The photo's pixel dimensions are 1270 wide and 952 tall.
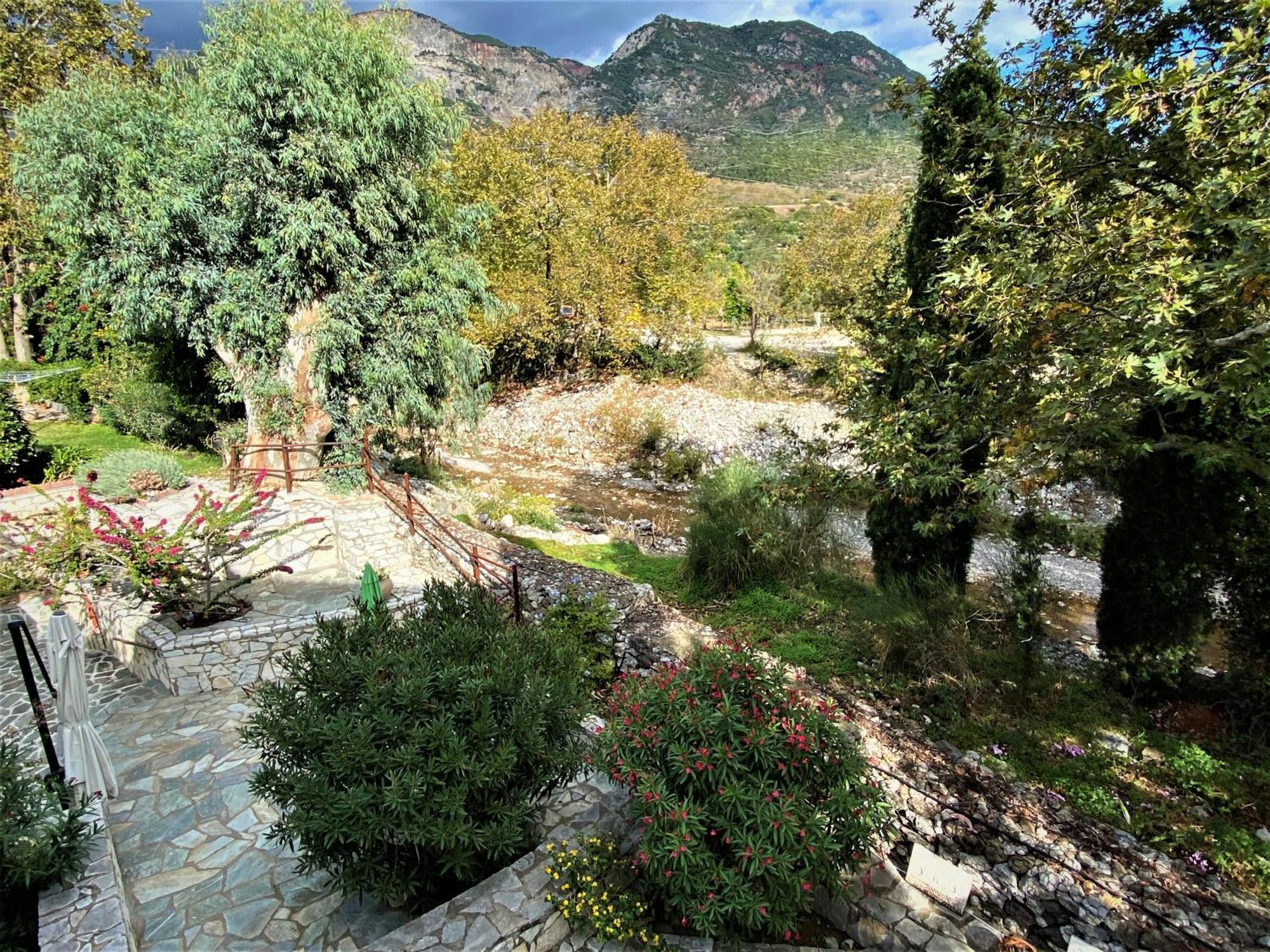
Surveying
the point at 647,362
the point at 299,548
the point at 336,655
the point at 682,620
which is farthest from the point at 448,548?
the point at 647,362

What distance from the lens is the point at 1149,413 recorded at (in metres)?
6.00

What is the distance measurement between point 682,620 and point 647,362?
15.8m

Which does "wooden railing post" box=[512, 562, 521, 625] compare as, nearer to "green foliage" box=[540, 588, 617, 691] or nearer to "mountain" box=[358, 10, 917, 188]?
"green foliage" box=[540, 588, 617, 691]

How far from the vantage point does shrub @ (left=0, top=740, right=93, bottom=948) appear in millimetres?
3104

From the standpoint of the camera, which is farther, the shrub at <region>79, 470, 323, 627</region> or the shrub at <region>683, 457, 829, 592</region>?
the shrub at <region>683, 457, 829, 592</region>

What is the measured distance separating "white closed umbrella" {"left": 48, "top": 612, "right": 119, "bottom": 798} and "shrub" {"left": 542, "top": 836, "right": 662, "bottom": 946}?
2957mm

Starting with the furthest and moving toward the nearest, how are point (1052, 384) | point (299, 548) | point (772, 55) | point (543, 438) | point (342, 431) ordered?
1. point (772, 55)
2. point (543, 438)
3. point (342, 431)
4. point (299, 548)
5. point (1052, 384)

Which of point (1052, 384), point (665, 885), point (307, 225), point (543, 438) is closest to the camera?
point (665, 885)

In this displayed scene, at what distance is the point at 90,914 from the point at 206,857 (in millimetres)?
870

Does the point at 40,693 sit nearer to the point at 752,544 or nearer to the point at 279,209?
the point at 279,209

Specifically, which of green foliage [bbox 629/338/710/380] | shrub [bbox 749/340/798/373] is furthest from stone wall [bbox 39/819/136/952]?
shrub [bbox 749/340/798/373]

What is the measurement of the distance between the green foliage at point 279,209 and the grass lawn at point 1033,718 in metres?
7.36

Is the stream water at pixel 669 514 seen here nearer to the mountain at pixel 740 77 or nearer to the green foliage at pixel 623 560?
the green foliage at pixel 623 560

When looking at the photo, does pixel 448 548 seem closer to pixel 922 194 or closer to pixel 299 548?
pixel 299 548
